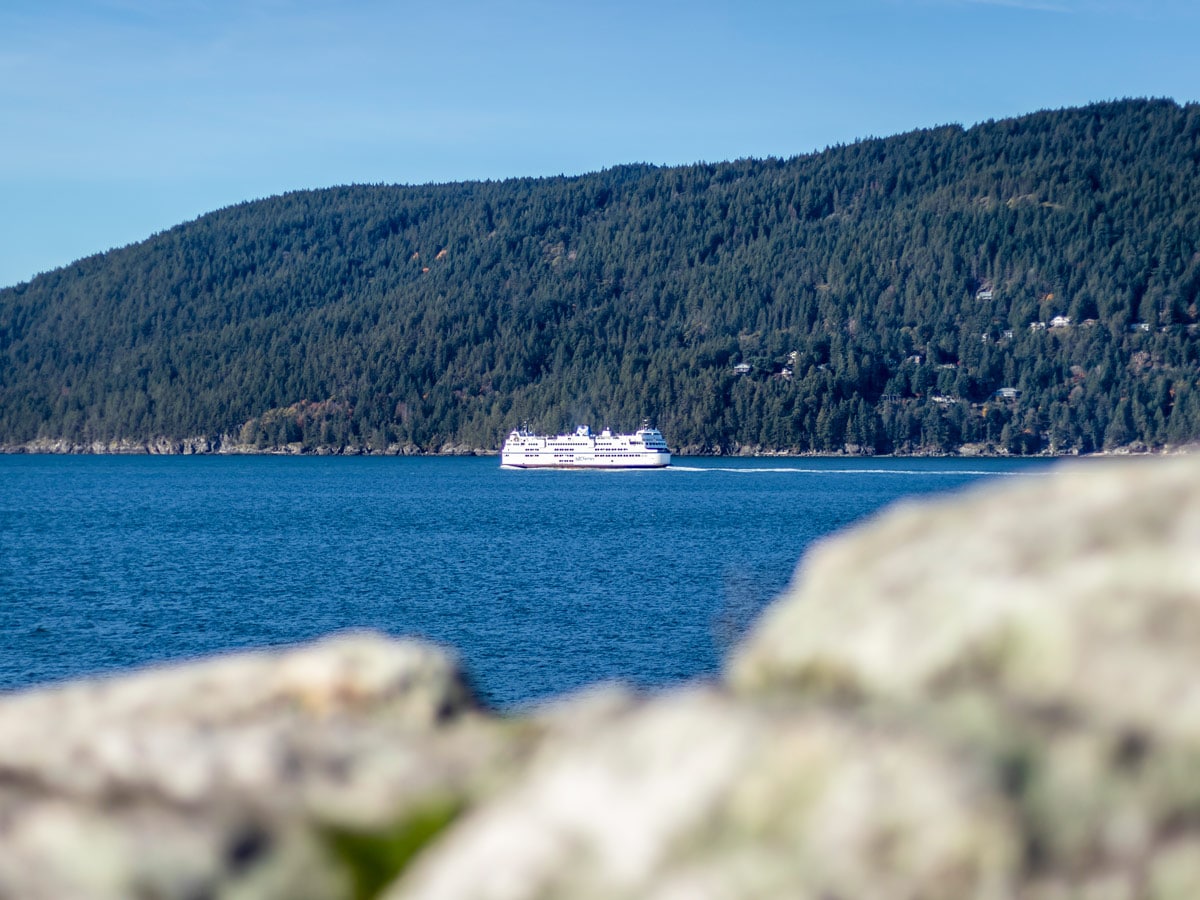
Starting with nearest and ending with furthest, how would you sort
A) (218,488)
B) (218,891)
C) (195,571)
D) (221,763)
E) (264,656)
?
(218,891) → (221,763) → (264,656) → (195,571) → (218,488)

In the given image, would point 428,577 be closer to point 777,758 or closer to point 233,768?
point 233,768

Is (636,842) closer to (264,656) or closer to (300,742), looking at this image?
(300,742)

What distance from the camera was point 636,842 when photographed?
245 inches

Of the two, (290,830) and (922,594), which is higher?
(922,594)

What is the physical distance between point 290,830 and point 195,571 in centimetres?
6562

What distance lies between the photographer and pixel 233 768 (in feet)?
23.8

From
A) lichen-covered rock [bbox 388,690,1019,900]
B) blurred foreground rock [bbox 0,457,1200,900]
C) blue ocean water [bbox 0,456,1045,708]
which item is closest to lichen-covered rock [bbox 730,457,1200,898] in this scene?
blurred foreground rock [bbox 0,457,1200,900]

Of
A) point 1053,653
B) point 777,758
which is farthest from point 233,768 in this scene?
point 1053,653

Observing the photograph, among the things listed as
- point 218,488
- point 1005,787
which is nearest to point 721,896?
point 1005,787

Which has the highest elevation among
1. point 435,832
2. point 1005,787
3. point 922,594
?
point 922,594

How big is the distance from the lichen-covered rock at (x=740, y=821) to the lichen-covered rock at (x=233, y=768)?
68 cm

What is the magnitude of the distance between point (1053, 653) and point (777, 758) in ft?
4.64

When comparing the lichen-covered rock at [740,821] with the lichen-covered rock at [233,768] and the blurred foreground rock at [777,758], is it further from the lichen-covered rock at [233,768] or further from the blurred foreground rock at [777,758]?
the lichen-covered rock at [233,768]

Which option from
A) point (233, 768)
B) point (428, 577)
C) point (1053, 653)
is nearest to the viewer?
point (1053, 653)
